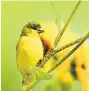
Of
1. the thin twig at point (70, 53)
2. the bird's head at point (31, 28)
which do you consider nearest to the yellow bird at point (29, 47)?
the bird's head at point (31, 28)

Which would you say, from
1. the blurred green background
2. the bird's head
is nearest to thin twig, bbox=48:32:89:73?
the blurred green background

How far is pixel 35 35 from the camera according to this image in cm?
195

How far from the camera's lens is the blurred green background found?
1.93m

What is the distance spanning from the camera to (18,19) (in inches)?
78.1

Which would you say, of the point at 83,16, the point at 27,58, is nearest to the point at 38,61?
the point at 27,58

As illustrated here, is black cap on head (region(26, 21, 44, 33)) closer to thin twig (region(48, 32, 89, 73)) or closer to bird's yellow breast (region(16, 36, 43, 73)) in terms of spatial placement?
bird's yellow breast (region(16, 36, 43, 73))

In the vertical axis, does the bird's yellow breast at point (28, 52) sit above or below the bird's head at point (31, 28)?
below

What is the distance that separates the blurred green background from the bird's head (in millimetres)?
25

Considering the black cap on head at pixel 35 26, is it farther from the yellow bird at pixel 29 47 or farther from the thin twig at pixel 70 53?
the thin twig at pixel 70 53

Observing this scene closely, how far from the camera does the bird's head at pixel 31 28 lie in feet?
6.39

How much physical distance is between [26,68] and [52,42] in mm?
227

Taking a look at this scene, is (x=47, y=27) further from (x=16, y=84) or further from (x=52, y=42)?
(x=16, y=84)

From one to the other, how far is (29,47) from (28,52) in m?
0.03

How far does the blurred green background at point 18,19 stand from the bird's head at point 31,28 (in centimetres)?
2
